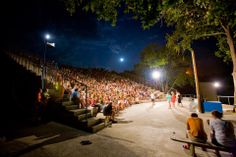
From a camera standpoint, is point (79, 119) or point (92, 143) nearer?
point (92, 143)

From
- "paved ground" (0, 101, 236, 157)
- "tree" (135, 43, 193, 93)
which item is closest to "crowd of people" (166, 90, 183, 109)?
"paved ground" (0, 101, 236, 157)

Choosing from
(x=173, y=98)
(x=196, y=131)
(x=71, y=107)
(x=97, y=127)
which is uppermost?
(x=173, y=98)

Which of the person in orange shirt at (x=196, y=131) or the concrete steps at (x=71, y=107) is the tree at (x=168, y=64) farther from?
the person in orange shirt at (x=196, y=131)

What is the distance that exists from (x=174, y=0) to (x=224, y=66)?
37.8m

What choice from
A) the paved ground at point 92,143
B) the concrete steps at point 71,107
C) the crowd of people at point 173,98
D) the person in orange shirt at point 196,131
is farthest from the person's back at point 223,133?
the crowd of people at point 173,98

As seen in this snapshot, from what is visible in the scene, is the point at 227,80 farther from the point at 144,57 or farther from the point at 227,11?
the point at 227,11

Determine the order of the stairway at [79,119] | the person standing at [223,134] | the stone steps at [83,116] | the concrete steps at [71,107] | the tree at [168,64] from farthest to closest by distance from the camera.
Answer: the tree at [168,64]
the concrete steps at [71,107]
the stone steps at [83,116]
the stairway at [79,119]
the person standing at [223,134]

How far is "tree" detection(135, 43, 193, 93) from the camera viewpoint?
35438 mm

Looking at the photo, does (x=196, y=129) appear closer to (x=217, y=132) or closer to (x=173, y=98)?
(x=217, y=132)

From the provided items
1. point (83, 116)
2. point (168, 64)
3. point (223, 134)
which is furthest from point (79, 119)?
point (168, 64)

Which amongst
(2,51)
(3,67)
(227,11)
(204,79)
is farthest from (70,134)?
(204,79)

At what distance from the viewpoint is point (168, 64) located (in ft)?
122

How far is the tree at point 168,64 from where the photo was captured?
35438mm

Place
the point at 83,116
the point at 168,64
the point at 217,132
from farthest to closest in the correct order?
the point at 168,64
the point at 83,116
the point at 217,132
